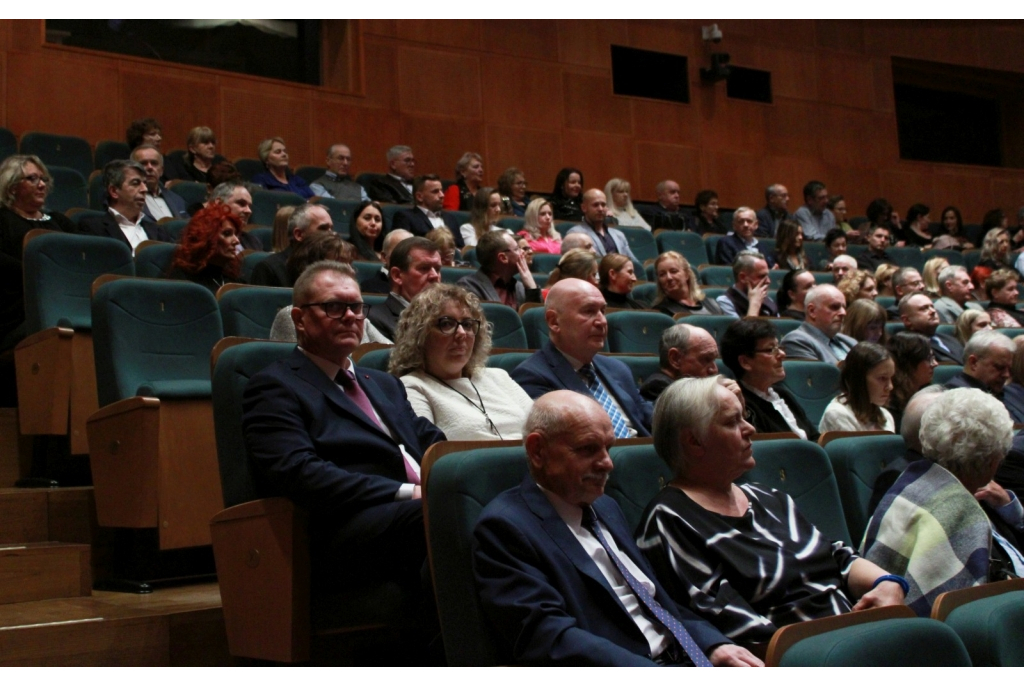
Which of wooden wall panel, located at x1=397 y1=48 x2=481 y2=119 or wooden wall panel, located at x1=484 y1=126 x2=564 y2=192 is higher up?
wooden wall panel, located at x1=397 y1=48 x2=481 y2=119

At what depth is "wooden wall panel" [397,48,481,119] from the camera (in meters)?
4.15

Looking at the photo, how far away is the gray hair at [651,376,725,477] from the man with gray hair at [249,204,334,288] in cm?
101

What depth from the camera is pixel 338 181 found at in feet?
11.5

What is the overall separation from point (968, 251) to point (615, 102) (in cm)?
159

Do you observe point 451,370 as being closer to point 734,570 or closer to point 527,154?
point 734,570

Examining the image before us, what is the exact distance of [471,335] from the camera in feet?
4.37

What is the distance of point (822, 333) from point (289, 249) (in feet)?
3.66

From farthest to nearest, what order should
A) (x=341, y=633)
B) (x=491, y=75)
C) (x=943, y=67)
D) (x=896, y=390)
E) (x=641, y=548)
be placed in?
1. (x=943, y=67)
2. (x=491, y=75)
3. (x=896, y=390)
4. (x=341, y=633)
5. (x=641, y=548)

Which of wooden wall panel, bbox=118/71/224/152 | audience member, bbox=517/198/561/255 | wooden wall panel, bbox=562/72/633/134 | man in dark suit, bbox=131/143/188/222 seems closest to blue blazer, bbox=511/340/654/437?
audience member, bbox=517/198/561/255

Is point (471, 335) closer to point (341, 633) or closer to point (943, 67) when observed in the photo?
point (341, 633)

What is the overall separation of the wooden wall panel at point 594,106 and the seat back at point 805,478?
344 centimetres

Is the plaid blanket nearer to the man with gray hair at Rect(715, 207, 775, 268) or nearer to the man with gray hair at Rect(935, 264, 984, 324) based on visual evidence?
the man with gray hair at Rect(935, 264, 984, 324)

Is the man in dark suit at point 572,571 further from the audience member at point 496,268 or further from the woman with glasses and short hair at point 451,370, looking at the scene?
the audience member at point 496,268
